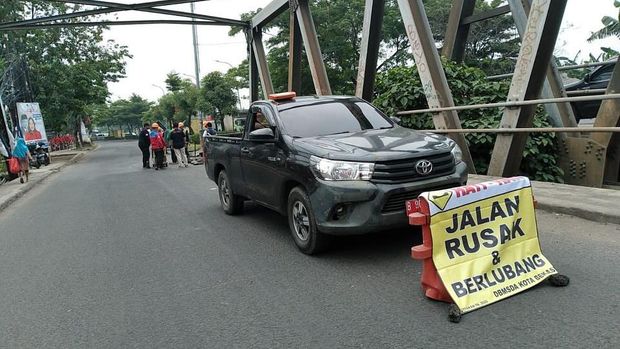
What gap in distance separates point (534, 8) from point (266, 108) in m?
4.44

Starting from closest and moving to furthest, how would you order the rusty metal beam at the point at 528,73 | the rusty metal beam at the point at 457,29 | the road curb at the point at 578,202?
the road curb at the point at 578,202
the rusty metal beam at the point at 528,73
the rusty metal beam at the point at 457,29

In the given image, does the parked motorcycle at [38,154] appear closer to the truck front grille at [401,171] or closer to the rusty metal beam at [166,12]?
the rusty metal beam at [166,12]

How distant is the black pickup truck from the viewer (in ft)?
15.6

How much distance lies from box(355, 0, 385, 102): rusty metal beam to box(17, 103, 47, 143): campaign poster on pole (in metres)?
16.8

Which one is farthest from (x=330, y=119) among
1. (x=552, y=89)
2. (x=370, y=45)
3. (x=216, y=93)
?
(x=216, y=93)

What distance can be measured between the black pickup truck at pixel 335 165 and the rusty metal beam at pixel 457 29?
27.3ft

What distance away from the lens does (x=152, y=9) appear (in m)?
14.8

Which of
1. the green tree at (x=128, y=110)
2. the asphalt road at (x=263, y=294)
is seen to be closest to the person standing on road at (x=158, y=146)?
the asphalt road at (x=263, y=294)

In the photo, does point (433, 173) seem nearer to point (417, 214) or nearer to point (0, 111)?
point (417, 214)

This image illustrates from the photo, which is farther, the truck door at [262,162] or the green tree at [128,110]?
the green tree at [128,110]

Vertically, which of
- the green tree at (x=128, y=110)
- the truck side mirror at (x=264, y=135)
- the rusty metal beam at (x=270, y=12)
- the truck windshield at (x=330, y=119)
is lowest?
the green tree at (x=128, y=110)

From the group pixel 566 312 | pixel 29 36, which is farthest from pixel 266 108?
pixel 29 36

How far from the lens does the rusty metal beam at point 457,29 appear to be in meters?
13.7

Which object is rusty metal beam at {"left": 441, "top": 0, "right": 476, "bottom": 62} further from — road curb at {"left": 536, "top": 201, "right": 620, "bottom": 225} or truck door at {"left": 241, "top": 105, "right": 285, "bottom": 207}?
truck door at {"left": 241, "top": 105, "right": 285, "bottom": 207}
